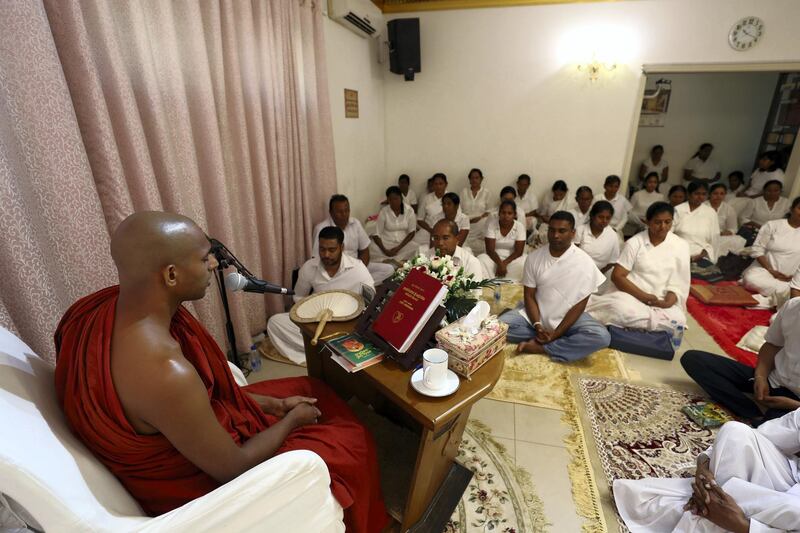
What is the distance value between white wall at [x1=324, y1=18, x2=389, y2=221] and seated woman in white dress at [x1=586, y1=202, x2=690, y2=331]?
9.22ft

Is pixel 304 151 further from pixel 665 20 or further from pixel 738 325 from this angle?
pixel 665 20

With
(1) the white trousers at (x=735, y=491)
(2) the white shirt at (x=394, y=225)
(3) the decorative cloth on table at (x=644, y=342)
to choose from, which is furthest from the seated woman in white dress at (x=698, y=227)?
(1) the white trousers at (x=735, y=491)

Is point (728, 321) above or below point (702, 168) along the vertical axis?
below

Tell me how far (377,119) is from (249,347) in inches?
156

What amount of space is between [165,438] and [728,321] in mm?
4385

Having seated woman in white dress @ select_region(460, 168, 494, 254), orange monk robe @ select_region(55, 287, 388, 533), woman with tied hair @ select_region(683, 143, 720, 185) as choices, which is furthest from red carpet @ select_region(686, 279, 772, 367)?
woman with tied hair @ select_region(683, 143, 720, 185)

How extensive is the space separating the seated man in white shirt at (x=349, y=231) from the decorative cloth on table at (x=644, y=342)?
210cm

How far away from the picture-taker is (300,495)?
112 centimetres

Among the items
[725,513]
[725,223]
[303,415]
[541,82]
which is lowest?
[725,513]

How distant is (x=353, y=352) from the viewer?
1.59 metres

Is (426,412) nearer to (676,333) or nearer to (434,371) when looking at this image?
(434,371)

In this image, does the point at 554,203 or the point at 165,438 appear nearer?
the point at 165,438

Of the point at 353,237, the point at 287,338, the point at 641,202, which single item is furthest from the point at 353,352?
the point at 641,202

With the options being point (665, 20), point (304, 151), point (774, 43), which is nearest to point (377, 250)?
point (304, 151)
